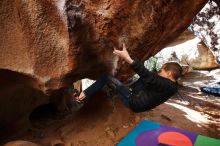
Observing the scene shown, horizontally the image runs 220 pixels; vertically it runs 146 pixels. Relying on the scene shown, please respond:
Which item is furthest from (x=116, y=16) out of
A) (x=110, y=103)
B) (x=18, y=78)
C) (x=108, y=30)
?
(x=110, y=103)

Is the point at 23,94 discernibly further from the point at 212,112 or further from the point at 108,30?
the point at 212,112

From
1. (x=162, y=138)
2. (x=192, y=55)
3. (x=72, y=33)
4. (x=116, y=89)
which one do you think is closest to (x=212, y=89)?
(x=192, y=55)

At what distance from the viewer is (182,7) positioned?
3.80 meters

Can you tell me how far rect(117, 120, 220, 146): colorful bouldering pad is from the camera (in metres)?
4.19

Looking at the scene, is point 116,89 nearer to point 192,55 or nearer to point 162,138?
point 162,138

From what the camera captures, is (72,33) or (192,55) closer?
(72,33)

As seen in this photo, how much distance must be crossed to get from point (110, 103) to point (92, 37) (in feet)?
6.33

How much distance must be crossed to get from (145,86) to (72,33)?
46.8 inches

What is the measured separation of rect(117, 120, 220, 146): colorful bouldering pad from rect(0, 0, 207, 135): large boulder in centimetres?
110

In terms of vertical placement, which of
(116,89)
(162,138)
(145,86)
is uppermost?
(145,86)

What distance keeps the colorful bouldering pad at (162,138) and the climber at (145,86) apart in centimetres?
66

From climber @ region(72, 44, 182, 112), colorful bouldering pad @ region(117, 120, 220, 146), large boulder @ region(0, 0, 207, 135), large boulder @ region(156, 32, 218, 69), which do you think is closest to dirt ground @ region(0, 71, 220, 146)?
colorful bouldering pad @ region(117, 120, 220, 146)

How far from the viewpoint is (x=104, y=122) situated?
492 centimetres

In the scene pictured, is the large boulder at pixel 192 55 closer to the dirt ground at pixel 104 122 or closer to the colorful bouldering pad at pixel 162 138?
Answer: the dirt ground at pixel 104 122
